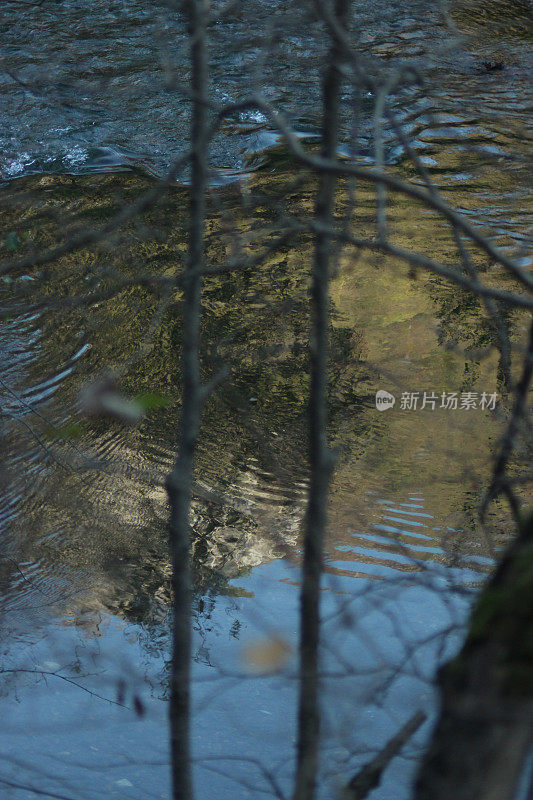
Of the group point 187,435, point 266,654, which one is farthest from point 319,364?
point 266,654

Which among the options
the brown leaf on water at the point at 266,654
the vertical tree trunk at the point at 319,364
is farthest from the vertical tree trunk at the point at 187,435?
the brown leaf on water at the point at 266,654

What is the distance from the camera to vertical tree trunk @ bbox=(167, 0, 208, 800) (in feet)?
5.86

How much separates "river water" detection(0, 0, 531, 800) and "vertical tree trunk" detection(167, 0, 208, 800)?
13 centimetres

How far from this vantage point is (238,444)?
15.0 feet

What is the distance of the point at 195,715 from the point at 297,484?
5.07ft

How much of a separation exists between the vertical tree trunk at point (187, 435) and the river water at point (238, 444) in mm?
126

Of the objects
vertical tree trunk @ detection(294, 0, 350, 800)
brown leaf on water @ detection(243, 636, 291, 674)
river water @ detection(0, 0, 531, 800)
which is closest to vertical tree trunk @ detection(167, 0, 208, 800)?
river water @ detection(0, 0, 531, 800)

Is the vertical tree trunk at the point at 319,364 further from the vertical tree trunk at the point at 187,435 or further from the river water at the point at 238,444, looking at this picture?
the vertical tree trunk at the point at 187,435

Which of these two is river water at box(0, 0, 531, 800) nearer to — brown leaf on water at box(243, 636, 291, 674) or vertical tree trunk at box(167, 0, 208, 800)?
brown leaf on water at box(243, 636, 291, 674)

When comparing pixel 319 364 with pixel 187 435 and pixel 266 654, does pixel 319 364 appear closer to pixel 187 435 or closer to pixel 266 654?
pixel 187 435

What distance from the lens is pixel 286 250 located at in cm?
643

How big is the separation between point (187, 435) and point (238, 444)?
268 cm

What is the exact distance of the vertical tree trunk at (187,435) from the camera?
179 cm

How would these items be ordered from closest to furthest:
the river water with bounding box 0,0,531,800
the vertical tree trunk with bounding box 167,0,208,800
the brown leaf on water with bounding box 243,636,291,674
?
the vertical tree trunk with bounding box 167,0,208,800 < the river water with bounding box 0,0,531,800 < the brown leaf on water with bounding box 243,636,291,674
